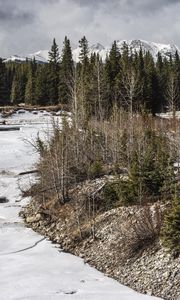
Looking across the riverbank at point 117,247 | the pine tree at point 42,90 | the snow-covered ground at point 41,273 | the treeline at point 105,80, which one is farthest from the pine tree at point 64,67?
the riverbank at point 117,247

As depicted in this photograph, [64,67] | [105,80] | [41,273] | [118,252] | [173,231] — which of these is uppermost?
[64,67]

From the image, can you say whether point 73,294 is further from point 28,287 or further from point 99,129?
point 99,129

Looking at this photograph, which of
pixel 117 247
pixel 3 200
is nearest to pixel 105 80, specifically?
pixel 3 200

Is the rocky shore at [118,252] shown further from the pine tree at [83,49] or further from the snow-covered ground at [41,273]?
the pine tree at [83,49]

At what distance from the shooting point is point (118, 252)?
11742 millimetres

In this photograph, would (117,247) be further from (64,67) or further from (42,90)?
(42,90)

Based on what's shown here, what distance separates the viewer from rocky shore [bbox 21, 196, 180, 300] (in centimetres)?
973

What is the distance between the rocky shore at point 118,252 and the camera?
9.73m

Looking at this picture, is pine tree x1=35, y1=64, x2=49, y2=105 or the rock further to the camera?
pine tree x1=35, y1=64, x2=49, y2=105

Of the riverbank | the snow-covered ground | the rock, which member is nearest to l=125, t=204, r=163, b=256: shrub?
the riverbank

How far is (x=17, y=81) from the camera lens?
73.1 metres

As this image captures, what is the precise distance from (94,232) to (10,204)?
7.31m

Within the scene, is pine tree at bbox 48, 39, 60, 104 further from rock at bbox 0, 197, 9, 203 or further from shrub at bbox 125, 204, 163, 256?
shrub at bbox 125, 204, 163, 256

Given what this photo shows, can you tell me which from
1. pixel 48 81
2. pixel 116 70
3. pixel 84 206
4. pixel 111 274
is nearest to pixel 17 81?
pixel 48 81
